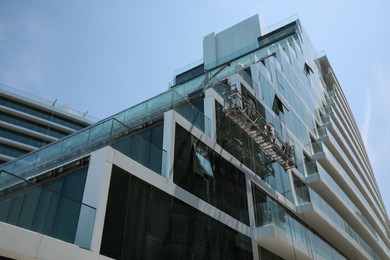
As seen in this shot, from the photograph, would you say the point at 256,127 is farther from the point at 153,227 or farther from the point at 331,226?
the point at 331,226

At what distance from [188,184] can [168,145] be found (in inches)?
71.4

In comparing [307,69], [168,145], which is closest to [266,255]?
[168,145]

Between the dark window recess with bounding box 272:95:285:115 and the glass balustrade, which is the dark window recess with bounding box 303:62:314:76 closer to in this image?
the dark window recess with bounding box 272:95:285:115

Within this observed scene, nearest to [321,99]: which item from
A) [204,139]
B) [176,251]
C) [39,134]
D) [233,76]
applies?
[233,76]

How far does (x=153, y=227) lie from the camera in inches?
496

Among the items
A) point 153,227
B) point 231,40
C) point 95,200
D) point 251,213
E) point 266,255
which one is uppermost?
point 231,40

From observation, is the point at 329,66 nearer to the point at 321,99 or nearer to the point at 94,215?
the point at 321,99

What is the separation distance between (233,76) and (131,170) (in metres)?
11.9

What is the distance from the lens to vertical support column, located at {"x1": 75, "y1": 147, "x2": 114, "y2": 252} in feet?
34.1

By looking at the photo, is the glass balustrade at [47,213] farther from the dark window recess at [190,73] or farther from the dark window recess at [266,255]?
the dark window recess at [190,73]

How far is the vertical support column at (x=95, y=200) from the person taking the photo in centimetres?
1041

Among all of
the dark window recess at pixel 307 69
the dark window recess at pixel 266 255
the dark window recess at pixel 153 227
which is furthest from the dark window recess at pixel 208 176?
the dark window recess at pixel 307 69

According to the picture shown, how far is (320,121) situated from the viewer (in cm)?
3928

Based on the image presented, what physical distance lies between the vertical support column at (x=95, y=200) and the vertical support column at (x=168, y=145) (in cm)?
296
